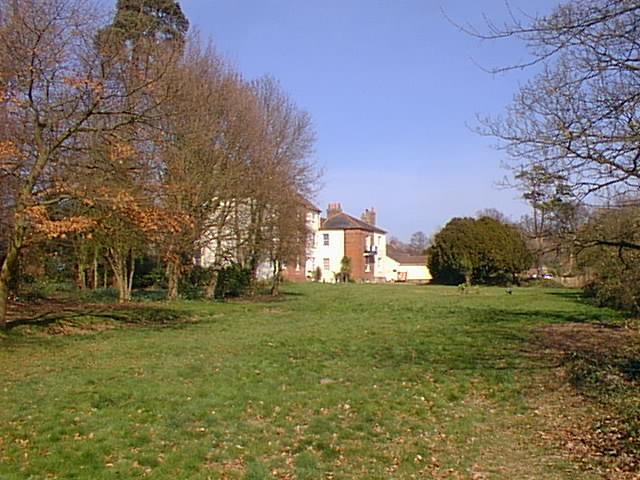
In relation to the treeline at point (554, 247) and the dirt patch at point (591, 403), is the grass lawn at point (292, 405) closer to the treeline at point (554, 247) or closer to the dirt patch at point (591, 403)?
the dirt patch at point (591, 403)

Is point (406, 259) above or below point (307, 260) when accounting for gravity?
above

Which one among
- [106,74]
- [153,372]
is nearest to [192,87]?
[106,74]

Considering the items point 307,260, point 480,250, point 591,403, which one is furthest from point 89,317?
point 480,250

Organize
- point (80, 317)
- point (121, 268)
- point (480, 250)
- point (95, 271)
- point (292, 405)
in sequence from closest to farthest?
point (292, 405)
point (80, 317)
point (121, 268)
point (95, 271)
point (480, 250)

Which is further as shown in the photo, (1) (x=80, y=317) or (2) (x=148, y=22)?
(2) (x=148, y=22)

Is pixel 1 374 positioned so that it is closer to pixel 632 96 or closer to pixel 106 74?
pixel 106 74

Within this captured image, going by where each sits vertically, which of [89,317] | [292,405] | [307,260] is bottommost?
[292,405]

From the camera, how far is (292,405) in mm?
8766

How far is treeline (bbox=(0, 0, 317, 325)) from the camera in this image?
14.3 m

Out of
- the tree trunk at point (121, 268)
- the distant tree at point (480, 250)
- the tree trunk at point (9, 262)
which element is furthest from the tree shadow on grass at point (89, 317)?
the distant tree at point (480, 250)

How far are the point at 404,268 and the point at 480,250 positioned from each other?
107ft

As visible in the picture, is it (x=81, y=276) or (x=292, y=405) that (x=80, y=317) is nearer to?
(x=81, y=276)

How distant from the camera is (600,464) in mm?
6098

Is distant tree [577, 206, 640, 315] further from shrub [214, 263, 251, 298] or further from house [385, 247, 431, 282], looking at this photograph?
house [385, 247, 431, 282]
